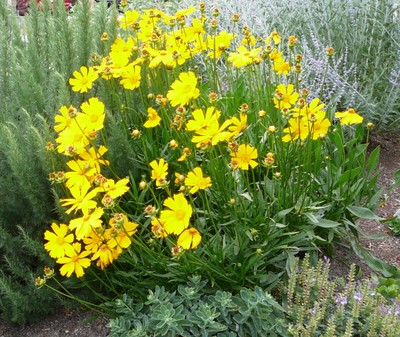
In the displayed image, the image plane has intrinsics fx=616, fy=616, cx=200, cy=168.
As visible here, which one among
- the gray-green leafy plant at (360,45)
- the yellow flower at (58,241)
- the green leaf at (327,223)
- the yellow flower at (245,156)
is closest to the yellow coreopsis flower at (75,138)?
the yellow flower at (58,241)

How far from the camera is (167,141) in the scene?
2705 millimetres

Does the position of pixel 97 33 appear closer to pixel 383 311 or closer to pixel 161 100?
pixel 161 100

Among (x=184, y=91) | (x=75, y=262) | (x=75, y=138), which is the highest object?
(x=184, y=91)

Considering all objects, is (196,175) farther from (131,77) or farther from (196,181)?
(131,77)

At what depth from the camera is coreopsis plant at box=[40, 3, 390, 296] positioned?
2.06 metres

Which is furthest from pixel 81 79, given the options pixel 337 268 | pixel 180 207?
pixel 337 268

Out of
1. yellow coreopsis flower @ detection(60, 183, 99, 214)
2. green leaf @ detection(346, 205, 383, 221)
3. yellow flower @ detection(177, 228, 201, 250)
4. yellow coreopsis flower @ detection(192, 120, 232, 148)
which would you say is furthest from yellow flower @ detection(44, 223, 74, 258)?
green leaf @ detection(346, 205, 383, 221)

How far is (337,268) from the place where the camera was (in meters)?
2.78

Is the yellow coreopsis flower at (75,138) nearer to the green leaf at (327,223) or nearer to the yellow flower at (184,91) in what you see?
the yellow flower at (184,91)

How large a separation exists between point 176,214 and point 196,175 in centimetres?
16

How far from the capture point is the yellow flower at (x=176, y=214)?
6.60 ft

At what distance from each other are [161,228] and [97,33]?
1656 mm

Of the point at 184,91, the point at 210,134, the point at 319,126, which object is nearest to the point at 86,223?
the point at 210,134

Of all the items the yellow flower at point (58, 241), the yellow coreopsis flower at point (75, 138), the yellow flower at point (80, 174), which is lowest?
the yellow flower at point (58, 241)
